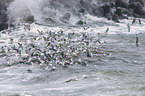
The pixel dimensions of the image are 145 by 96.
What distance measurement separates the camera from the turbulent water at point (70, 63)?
587 centimetres

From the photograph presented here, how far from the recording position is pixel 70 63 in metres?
8.20

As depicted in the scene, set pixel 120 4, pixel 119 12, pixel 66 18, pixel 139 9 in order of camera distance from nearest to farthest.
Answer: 1. pixel 66 18
2. pixel 119 12
3. pixel 120 4
4. pixel 139 9

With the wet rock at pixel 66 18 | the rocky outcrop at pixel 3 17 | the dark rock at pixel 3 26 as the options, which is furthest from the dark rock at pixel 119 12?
the dark rock at pixel 3 26

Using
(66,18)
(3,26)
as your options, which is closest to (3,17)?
(3,26)

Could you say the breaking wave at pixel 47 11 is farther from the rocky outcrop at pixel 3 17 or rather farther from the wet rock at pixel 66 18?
the rocky outcrop at pixel 3 17

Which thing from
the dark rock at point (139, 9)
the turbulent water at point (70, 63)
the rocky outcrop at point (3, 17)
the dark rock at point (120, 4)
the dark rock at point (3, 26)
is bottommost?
the turbulent water at point (70, 63)

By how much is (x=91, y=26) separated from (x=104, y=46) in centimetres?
604

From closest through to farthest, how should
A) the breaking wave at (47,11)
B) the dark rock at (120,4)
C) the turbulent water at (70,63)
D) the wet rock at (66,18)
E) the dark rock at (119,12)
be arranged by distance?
the turbulent water at (70,63), the breaking wave at (47,11), the wet rock at (66,18), the dark rock at (119,12), the dark rock at (120,4)

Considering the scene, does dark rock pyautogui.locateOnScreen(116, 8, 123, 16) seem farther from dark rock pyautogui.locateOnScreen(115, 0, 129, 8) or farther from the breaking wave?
the breaking wave

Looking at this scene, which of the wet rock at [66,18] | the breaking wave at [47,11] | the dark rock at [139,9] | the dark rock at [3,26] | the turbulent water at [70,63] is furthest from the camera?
the dark rock at [139,9]

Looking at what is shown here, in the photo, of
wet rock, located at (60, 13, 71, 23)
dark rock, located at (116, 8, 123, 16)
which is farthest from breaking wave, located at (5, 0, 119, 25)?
dark rock, located at (116, 8, 123, 16)

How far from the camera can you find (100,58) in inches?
350

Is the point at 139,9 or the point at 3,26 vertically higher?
the point at 139,9

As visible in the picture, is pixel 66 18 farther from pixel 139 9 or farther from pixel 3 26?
pixel 139 9
